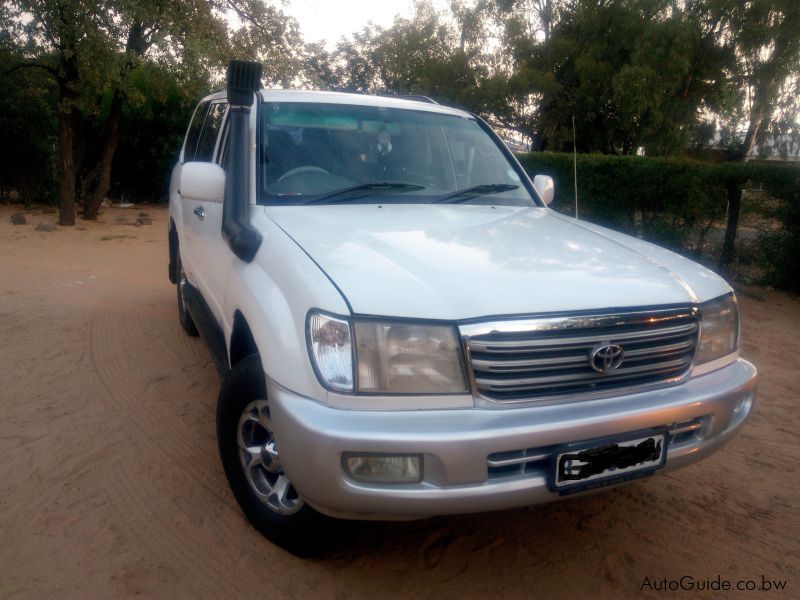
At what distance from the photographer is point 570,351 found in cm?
237

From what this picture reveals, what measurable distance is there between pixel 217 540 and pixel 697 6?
22.8 meters

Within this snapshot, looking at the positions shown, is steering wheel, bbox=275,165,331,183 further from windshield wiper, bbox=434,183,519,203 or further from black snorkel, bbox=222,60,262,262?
windshield wiper, bbox=434,183,519,203

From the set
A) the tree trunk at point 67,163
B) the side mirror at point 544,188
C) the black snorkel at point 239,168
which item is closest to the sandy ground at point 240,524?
the black snorkel at point 239,168

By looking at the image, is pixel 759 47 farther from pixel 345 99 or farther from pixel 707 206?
pixel 345 99

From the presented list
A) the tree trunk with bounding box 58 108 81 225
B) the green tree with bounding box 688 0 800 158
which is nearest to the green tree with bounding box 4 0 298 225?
the tree trunk with bounding box 58 108 81 225

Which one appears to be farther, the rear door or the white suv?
the rear door

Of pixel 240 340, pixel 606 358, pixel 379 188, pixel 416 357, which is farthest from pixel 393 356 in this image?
pixel 379 188

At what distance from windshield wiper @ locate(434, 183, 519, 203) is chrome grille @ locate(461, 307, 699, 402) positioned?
4.81 ft

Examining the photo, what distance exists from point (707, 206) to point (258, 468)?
23.1ft

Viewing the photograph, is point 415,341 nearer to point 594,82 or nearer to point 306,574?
point 306,574

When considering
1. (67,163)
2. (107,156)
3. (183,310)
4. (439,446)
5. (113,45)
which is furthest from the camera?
(107,156)

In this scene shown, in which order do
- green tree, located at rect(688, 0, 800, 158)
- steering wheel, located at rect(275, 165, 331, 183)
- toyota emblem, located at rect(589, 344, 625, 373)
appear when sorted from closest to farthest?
1. toyota emblem, located at rect(589, 344, 625, 373)
2. steering wheel, located at rect(275, 165, 331, 183)
3. green tree, located at rect(688, 0, 800, 158)

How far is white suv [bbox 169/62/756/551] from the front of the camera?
87.3 inches

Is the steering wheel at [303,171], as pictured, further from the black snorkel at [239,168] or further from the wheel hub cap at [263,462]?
the wheel hub cap at [263,462]
